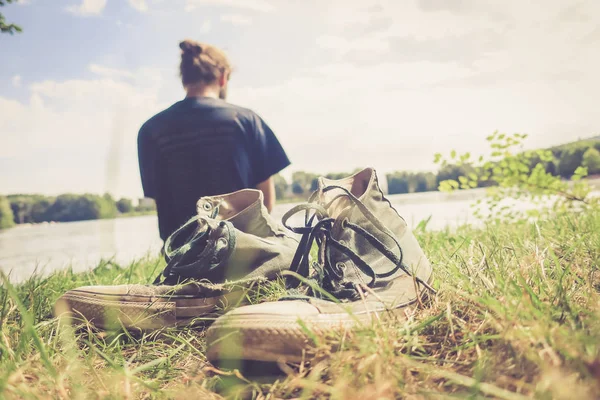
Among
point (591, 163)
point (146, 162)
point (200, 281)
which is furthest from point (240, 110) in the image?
point (591, 163)

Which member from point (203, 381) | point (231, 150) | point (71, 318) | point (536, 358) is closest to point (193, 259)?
point (71, 318)

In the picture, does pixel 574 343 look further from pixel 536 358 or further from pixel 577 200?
pixel 577 200

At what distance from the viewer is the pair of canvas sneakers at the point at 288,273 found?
1.17 meters

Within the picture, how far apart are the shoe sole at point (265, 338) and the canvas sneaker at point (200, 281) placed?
0.58 meters

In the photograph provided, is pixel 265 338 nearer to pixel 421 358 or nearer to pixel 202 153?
pixel 421 358

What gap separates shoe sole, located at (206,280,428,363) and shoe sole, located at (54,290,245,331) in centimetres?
46

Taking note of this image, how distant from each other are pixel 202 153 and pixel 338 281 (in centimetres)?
240

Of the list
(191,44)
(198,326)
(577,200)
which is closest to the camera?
(198,326)

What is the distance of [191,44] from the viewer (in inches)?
146

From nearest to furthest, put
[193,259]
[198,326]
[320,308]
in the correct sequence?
[320,308] → [198,326] → [193,259]

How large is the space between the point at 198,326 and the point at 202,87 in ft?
8.60

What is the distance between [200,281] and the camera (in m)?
1.71

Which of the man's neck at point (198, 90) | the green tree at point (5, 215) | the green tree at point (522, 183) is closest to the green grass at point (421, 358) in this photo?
the green tree at point (522, 183)

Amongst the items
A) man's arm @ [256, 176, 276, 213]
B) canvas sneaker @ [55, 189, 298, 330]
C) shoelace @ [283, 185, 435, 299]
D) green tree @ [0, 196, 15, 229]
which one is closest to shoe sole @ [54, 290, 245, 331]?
canvas sneaker @ [55, 189, 298, 330]
